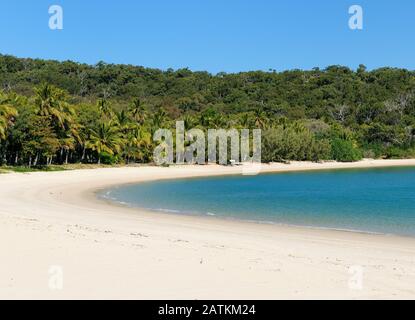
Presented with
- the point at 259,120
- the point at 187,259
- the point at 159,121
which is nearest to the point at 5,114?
the point at 159,121

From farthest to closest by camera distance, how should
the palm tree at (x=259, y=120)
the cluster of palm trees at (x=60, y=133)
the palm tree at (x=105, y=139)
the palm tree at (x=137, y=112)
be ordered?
the palm tree at (x=259, y=120)
the palm tree at (x=137, y=112)
the palm tree at (x=105, y=139)
the cluster of palm trees at (x=60, y=133)

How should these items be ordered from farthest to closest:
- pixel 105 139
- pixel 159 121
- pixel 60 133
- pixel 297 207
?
pixel 159 121
pixel 105 139
pixel 60 133
pixel 297 207

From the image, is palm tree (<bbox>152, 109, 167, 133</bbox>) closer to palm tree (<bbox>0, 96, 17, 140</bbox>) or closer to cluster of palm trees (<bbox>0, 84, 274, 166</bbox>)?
cluster of palm trees (<bbox>0, 84, 274, 166</bbox>)

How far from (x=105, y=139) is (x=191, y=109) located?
5768 cm

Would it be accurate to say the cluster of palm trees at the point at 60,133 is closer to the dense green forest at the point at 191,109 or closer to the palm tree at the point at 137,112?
the dense green forest at the point at 191,109

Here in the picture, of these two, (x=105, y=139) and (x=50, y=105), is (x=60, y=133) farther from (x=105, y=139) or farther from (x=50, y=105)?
(x=105, y=139)

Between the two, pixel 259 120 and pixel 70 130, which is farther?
pixel 259 120

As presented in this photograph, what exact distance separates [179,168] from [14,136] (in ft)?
75.6

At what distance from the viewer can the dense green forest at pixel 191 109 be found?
57.7 meters

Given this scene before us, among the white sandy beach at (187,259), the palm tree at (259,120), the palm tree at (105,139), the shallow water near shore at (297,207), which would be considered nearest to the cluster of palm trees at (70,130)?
the palm tree at (105,139)

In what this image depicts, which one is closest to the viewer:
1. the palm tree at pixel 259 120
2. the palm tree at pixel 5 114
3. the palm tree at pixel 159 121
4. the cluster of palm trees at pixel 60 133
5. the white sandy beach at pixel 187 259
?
the white sandy beach at pixel 187 259

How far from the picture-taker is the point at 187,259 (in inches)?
454

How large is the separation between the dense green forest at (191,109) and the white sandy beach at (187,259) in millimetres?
34924

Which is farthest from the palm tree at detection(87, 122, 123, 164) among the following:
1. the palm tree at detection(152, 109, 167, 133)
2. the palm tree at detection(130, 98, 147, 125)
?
the palm tree at detection(130, 98, 147, 125)
